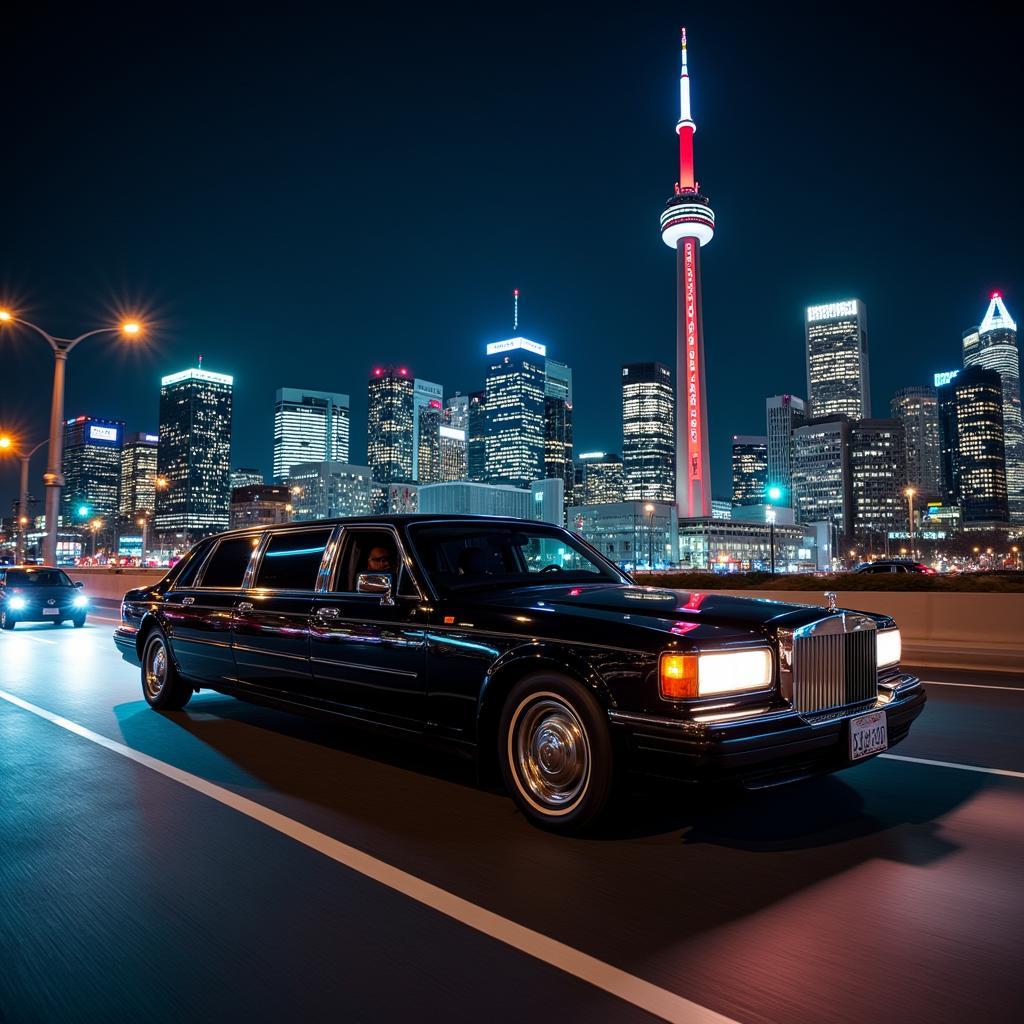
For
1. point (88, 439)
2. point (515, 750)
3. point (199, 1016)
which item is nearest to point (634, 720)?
point (515, 750)

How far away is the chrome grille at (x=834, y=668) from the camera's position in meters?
4.10

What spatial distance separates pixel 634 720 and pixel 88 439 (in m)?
47.4

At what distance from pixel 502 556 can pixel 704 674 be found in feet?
7.72

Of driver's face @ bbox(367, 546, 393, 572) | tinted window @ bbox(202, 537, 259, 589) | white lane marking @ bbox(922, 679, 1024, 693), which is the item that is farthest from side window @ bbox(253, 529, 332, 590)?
white lane marking @ bbox(922, 679, 1024, 693)

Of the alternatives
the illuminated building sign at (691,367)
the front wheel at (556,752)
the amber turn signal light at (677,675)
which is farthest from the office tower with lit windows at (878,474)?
the amber turn signal light at (677,675)

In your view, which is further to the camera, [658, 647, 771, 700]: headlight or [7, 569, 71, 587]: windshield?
[7, 569, 71, 587]: windshield

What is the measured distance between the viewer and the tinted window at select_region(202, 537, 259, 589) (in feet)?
23.3

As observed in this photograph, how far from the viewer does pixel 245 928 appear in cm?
318

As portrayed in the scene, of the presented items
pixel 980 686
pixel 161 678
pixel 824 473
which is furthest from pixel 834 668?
pixel 824 473

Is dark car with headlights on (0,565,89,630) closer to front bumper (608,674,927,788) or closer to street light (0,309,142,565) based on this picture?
street light (0,309,142,565)

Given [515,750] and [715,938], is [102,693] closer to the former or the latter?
[515,750]

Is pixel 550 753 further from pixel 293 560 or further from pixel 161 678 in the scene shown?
pixel 161 678

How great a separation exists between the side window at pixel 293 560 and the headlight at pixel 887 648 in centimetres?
377

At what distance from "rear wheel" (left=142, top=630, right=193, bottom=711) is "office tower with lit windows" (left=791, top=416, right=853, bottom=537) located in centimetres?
18947
